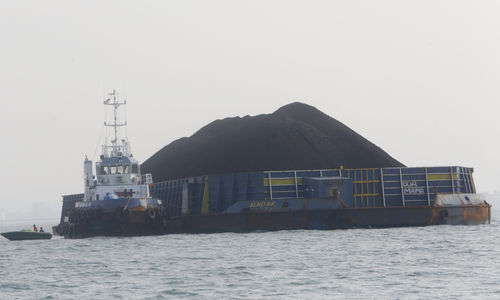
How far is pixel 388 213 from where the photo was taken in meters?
65.7

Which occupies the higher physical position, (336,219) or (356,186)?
(356,186)

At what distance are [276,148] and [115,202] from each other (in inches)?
924

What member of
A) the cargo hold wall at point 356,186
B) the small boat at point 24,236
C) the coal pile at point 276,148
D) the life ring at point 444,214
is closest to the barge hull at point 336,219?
the life ring at point 444,214

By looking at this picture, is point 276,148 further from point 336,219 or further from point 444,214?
point 444,214

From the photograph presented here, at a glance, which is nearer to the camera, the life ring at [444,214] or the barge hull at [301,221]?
the barge hull at [301,221]

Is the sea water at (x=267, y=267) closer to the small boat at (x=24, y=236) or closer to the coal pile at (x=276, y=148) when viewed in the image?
the small boat at (x=24, y=236)

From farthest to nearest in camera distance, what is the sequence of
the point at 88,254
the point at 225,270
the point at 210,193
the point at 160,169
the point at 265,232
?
the point at 160,169, the point at 210,193, the point at 265,232, the point at 88,254, the point at 225,270

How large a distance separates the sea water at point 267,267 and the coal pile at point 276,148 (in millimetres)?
22404

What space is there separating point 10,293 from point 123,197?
1297 inches

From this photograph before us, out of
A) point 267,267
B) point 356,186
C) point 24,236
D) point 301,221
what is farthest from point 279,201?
point 267,267

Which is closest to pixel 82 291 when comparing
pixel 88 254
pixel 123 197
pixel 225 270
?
pixel 225 270

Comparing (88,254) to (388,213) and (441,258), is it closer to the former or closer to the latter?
(441,258)

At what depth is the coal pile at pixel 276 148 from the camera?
8156 centimetres

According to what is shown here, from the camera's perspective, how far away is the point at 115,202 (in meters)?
63.6
